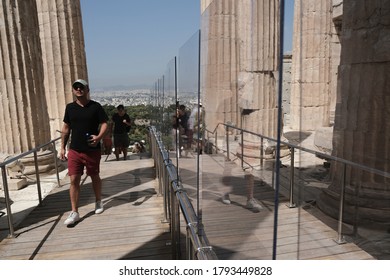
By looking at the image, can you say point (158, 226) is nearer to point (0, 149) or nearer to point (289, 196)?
point (289, 196)

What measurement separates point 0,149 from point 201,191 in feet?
23.2

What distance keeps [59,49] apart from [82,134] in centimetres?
763

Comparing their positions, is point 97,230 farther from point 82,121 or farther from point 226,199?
point 226,199

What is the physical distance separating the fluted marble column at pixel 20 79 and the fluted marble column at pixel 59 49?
2.84 m

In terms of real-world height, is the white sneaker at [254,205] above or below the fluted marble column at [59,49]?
below

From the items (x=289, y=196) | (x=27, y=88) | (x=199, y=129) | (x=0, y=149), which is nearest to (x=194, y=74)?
(x=199, y=129)

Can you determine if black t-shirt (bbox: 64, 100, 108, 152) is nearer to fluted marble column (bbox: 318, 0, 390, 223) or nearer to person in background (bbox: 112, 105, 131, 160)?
fluted marble column (bbox: 318, 0, 390, 223)

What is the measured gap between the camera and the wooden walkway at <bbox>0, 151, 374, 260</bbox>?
6.94 ft

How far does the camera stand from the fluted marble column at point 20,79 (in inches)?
287

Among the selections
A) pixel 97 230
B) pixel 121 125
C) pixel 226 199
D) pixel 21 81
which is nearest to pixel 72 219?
pixel 97 230

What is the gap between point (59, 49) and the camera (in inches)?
428

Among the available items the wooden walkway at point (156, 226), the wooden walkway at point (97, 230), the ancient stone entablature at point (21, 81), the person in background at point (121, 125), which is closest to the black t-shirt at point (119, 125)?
the person in background at point (121, 125)

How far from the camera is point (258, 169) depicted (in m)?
2.52

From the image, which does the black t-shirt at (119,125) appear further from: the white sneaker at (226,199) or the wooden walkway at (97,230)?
the white sneaker at (226,199)
